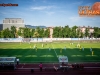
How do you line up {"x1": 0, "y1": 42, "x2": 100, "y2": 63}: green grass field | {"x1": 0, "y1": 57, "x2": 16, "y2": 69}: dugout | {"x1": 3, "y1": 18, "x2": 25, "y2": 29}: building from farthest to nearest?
{"x1": 3, "y1": 18, "x2": 25, "y2": 29}: building < {"x1": 0, "y1": 42, "x2": 100, "y2": 63}: green grass field < {"x1": 0, "y1": 57, "x2": 16, "y2": 69}: dugout

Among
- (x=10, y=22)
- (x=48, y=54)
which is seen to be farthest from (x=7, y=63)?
(x=10, y=22)

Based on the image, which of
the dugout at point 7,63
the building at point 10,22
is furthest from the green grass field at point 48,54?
the building at point 10,22

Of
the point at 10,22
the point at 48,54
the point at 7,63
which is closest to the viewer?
the point at 7,63

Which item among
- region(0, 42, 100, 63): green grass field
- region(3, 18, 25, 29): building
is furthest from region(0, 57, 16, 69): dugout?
region(3, 18, 25, 29): building

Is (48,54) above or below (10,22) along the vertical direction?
below

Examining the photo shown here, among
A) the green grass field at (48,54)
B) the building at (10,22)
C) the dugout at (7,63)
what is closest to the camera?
the dugout at (7,63)

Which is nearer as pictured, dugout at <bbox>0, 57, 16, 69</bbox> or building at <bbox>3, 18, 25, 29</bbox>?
dugout at <bbox>0, 57, 16, 69</bbox>

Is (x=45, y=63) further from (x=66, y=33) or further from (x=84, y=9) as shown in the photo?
(x=66, y=33)

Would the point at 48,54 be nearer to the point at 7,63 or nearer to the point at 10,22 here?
the point at 7,63

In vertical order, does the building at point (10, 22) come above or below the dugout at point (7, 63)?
above

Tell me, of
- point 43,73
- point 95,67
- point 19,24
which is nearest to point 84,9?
point 95,67

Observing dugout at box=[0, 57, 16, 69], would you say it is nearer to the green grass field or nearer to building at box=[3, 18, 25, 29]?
the green grass field

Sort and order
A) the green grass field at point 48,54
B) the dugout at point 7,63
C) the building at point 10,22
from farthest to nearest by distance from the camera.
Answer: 1. the building at point 10,22
2. the green grass field at point 48,54
3. the dugout at point 7,63

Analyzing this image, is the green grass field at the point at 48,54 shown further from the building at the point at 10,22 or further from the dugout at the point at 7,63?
the building at the point at 10,22
